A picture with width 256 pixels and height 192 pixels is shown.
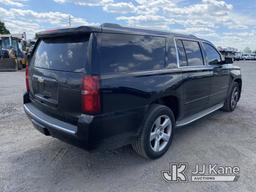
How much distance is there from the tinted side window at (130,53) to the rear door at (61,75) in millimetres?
245

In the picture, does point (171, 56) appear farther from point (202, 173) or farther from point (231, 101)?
point (231, 101)

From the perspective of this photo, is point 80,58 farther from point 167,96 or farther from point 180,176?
point 180,176

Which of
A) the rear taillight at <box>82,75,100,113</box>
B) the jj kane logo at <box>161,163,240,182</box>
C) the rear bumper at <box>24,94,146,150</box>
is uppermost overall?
the rear taillight at <box>82,75,100,113</box>

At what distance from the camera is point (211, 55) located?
17.5 ft

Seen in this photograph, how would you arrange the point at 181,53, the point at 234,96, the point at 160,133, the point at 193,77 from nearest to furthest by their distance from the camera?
the point at 160,133 → the point at 181,53 → the point at 193,77 → the point at 234,96

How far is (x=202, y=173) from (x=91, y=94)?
196 centimetres

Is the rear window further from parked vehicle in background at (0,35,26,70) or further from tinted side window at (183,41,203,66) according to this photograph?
parked vehicle in background at (0,35,26,70)

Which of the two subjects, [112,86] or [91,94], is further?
[112,86]

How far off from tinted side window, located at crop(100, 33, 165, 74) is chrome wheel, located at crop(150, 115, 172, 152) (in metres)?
0.84

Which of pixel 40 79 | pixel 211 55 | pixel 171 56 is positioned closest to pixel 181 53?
pixel 171 56

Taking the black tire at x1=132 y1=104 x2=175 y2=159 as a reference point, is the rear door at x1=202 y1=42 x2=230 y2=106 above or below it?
above

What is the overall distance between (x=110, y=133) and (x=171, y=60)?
166 centimetres

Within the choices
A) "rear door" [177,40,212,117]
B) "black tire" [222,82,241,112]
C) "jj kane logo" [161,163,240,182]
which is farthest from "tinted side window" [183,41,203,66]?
"black tire" [222,82,241,112]

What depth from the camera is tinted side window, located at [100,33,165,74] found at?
2867mm
